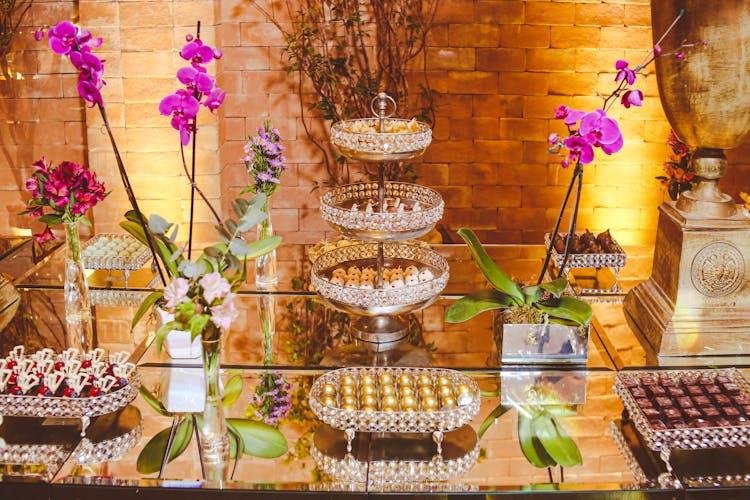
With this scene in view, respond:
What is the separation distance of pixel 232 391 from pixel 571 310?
81 cm

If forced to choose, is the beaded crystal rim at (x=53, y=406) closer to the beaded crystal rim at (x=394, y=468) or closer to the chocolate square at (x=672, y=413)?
the beaded crystal rim at (x=394, y=468)

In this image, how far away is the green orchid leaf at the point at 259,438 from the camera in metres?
1.79

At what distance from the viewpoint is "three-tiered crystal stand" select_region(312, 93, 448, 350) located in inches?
82.5

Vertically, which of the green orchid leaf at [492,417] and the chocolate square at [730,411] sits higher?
the chocolate square at [730,411]

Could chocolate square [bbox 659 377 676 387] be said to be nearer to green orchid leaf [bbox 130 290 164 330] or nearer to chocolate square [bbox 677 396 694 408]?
chocolate square [bbox 677 396 694 408]

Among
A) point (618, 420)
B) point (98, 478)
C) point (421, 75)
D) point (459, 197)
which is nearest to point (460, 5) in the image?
point (421, 75)

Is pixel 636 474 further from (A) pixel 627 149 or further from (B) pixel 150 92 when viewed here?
(A) pixel 627 149

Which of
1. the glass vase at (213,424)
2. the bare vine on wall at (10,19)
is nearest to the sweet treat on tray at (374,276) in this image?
the glass vase at (213,424)

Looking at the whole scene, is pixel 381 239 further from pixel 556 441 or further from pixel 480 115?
pixel 480 115

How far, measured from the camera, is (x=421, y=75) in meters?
4.23

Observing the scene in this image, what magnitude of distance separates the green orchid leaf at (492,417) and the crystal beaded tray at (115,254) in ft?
3.94

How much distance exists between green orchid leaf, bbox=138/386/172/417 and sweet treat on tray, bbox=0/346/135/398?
0.15 ft

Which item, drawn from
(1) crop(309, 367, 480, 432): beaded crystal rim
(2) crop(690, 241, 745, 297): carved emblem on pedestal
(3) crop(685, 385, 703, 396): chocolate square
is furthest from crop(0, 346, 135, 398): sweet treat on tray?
(2) crop(690, 241, 745, 297): carved emblem on pedestal

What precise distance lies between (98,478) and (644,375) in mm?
1205
